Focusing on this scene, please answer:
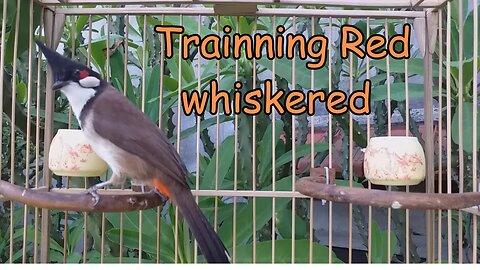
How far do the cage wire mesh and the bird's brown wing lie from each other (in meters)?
0.20

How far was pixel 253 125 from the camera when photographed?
0.99m

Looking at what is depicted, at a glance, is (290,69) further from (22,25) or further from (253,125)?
(22,25)

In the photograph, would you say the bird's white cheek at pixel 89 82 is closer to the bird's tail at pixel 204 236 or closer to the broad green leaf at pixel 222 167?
the bird's tail at pixel 204 236

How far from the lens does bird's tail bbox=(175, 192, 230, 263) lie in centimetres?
67

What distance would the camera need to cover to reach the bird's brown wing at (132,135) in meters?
0.76

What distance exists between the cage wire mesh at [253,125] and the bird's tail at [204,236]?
0.28 meters

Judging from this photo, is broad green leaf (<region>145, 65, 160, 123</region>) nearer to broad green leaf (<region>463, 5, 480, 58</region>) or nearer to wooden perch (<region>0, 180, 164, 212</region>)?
wooden perch (<region>0, 180, 164, 212</region>)

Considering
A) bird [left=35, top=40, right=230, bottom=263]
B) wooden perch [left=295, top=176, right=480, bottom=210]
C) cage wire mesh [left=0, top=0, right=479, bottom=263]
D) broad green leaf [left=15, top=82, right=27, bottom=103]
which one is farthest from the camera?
broad green leaf [left=15, top=82, right=27, bottom=103]

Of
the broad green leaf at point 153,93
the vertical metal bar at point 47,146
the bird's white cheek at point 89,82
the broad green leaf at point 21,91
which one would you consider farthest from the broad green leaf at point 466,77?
the broad green leaf at point 21,91

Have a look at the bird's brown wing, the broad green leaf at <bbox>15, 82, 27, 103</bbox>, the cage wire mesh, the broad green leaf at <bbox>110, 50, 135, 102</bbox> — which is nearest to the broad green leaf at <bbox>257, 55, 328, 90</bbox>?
the cage wire mesh

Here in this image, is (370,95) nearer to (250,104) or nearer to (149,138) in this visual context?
(250,104)

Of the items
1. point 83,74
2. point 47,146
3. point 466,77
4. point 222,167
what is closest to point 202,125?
point 222,167

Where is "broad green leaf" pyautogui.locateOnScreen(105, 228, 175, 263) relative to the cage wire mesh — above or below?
below

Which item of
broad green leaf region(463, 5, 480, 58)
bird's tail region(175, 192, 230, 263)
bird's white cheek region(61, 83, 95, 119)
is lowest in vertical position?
bird's tail region(175, 192, 230, 263)
